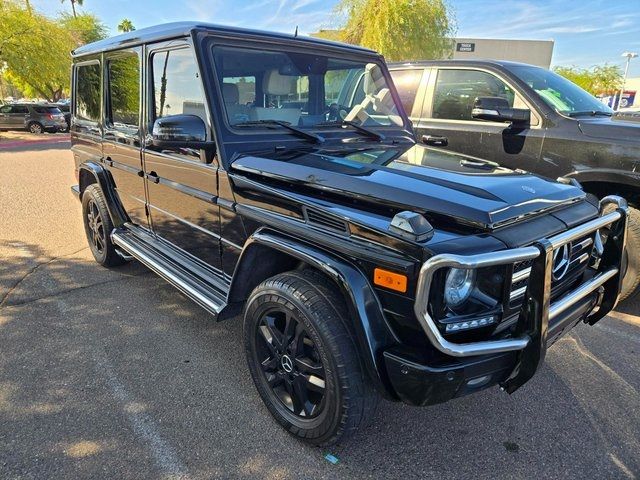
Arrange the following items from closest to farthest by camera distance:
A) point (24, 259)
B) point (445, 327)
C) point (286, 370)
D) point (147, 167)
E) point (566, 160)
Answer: point (445, 327) → point (286, 370) → point (147, 167) → point (566, 160) → point (24, 259)

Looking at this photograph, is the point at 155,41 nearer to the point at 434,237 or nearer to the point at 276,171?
the point at 276,171

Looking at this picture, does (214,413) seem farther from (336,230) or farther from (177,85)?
(177,85)

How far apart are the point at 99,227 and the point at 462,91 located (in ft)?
13.1

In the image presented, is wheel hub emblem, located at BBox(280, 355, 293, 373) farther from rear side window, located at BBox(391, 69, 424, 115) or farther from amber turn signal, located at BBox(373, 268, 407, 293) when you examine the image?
rear side window, located at BBox(391, 69, 424, 115)

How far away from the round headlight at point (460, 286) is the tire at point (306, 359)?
48 cm

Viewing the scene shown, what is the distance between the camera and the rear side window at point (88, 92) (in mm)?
4414

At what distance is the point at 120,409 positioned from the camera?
274cm

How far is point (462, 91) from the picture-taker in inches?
198

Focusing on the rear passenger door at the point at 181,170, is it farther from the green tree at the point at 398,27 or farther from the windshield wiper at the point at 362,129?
the green tree at the point at 398,27

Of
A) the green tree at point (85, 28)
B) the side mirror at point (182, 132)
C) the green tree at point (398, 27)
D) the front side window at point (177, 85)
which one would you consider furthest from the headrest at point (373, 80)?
the green tree at point (85, 28)

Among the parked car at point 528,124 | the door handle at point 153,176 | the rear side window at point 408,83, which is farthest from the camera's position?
the rear side window at point 408,83

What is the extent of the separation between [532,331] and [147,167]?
2900 millimetres

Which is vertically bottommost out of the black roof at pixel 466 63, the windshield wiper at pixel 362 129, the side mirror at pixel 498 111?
the windshield wiper at pixel 362 129

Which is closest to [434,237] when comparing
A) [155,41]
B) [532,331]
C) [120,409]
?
[532,331]
